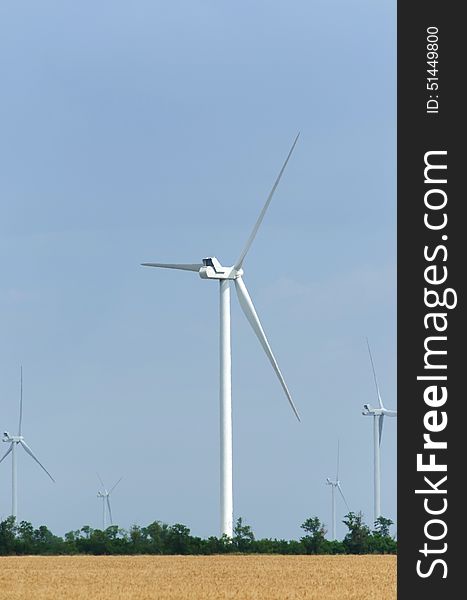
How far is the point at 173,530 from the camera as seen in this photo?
83.9 metres

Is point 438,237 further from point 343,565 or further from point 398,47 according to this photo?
point 343,565

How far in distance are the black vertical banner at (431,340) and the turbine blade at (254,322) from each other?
42.5 m

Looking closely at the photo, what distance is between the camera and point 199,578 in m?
55.4

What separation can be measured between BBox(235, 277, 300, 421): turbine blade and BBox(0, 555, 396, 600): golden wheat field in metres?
9.95

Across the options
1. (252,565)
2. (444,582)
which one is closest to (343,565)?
(252,565)

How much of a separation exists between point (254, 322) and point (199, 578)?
24565mm

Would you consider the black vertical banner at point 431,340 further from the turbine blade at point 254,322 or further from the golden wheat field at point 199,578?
the turbine blade at point 254,322

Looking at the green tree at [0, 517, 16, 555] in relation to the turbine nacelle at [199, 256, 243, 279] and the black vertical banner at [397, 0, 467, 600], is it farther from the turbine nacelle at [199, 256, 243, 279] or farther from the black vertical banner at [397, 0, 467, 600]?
the black vertical banner at [397, 0, 467, 600]

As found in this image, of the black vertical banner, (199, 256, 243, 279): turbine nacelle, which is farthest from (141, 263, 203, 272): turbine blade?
the black vertical banner

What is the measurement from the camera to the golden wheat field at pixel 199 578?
46.3 meters

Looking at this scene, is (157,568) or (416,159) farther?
(157,568)

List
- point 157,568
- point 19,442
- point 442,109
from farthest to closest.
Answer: point 19,442
point 157,568
point 442,109

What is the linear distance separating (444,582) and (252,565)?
37.7 metres

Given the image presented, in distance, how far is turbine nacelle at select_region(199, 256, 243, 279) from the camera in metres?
83.1
